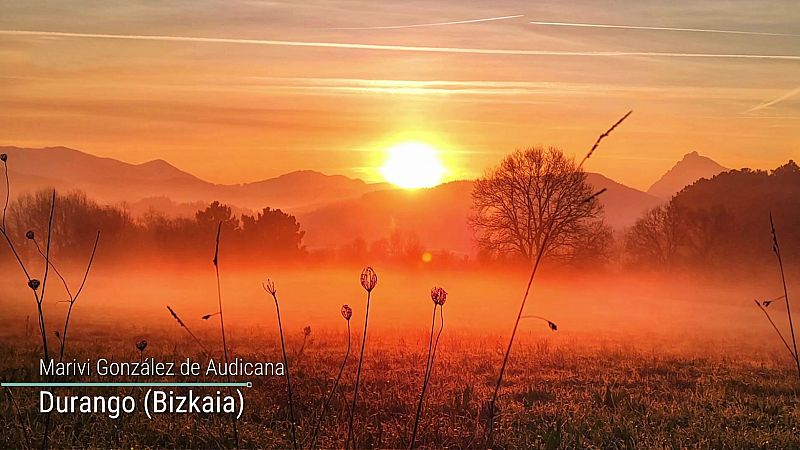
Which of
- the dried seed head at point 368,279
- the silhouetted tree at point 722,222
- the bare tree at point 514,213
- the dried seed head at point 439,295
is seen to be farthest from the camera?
the silhouetted tree at point 722,222

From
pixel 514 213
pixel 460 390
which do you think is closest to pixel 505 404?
pixel 460 390

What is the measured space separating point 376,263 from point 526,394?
52.4 m

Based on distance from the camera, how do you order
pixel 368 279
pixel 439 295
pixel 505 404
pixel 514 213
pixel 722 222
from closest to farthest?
pixel 368 279
pixel 439 295
pixel 505 404
pixel 514 213
pixel 722 222

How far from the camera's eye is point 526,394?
38.2ft

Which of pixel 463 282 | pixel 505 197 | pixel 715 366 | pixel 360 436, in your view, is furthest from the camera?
pixel 463 282

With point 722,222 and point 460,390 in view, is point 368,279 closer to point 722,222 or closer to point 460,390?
point 460,390

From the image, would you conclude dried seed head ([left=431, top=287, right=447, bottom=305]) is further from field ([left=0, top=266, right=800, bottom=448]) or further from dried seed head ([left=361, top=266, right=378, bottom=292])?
field ([left=0, top=266, right=800, bottom=448])

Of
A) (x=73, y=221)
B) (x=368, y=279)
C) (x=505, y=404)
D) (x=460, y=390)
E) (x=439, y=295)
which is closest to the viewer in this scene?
(x=368, y=279)

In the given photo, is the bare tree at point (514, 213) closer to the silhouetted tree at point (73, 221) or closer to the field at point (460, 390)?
the field at point (460, 390)

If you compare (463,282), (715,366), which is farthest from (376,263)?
(715,366)

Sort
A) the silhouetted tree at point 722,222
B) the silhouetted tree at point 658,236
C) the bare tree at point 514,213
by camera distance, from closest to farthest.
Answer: the bare tree at point 514,213, the silhouetted tree at point 722,222, the silhouetted tree at point 658,236

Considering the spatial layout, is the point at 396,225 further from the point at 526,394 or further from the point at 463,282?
the point at 526,394

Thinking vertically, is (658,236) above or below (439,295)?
above

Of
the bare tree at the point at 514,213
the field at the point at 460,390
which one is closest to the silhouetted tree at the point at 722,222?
the bare tree at the point at 514,213
